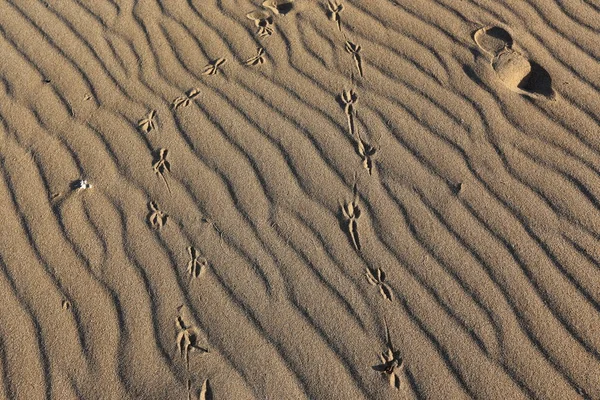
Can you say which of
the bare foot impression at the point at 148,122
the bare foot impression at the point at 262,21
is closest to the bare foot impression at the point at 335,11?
the bare foot impression at the point at 262,21

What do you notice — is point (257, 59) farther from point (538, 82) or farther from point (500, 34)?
point (538, 82)

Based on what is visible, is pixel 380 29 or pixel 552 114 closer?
pixel 552 114

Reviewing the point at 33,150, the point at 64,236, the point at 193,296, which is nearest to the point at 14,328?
the point at 64,236

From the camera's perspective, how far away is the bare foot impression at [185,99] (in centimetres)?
340

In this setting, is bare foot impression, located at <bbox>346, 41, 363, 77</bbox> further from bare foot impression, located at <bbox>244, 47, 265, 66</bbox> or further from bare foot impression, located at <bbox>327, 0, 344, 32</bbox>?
bare foot impression, located at <bbox>244, 47, 265, 66</bbox>

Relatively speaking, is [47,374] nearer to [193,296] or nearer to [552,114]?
[193,296]

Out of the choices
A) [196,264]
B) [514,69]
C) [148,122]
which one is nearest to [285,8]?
[148,122]

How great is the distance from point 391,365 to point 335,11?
2.31 meters

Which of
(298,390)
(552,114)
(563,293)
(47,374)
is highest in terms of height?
(552,114)

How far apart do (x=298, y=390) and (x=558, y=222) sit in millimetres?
1500

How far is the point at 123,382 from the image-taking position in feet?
8.49

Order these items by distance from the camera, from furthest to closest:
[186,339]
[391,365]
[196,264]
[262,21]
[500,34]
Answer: [262,21]
[500,34]
[196,264]
[186,339]
[391,365]

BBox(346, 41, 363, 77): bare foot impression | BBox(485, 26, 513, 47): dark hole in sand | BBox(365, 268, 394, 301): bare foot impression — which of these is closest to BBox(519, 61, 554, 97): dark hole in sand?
BBox(485, 26, 513, 47): dark hole in sand

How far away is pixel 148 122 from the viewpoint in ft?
11.0
